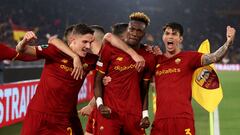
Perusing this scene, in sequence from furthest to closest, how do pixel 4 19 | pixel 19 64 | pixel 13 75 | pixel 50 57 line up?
pixel 4 19, pixel 19 64, pixel 13 75, pixel 50 57

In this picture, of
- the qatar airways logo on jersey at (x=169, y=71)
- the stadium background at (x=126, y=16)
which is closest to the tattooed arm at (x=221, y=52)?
the qatar airways logo on jersey at (x=169, y=71)

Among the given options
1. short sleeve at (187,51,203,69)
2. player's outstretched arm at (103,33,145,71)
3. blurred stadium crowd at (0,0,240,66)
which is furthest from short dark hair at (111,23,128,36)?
blurred stadium crowd at (0,0,240,66)

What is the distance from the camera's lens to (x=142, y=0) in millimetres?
47281

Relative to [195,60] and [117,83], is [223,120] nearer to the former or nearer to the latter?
[195,60]

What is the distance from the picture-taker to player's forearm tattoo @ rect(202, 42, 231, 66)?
16.7 ft

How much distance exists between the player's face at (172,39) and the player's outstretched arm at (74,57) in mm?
1146

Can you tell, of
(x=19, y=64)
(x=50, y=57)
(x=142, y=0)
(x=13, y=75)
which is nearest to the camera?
(x=50, y=57)

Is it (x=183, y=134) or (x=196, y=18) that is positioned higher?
(x=196, y=18)

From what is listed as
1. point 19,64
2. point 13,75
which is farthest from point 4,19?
point 13,75

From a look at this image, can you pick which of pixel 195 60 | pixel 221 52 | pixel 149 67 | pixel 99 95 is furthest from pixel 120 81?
pixel 221 52

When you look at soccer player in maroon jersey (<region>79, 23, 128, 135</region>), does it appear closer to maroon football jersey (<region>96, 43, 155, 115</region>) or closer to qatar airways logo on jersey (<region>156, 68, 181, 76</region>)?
maroon football jersey (<region>96, 43, 155, 115</region>)

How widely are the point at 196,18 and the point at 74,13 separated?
41.1ft

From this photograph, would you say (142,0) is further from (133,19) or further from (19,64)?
(133,19)

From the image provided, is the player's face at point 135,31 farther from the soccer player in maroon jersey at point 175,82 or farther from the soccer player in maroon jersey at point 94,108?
the soccer player in maroon jersey at point 175,82
